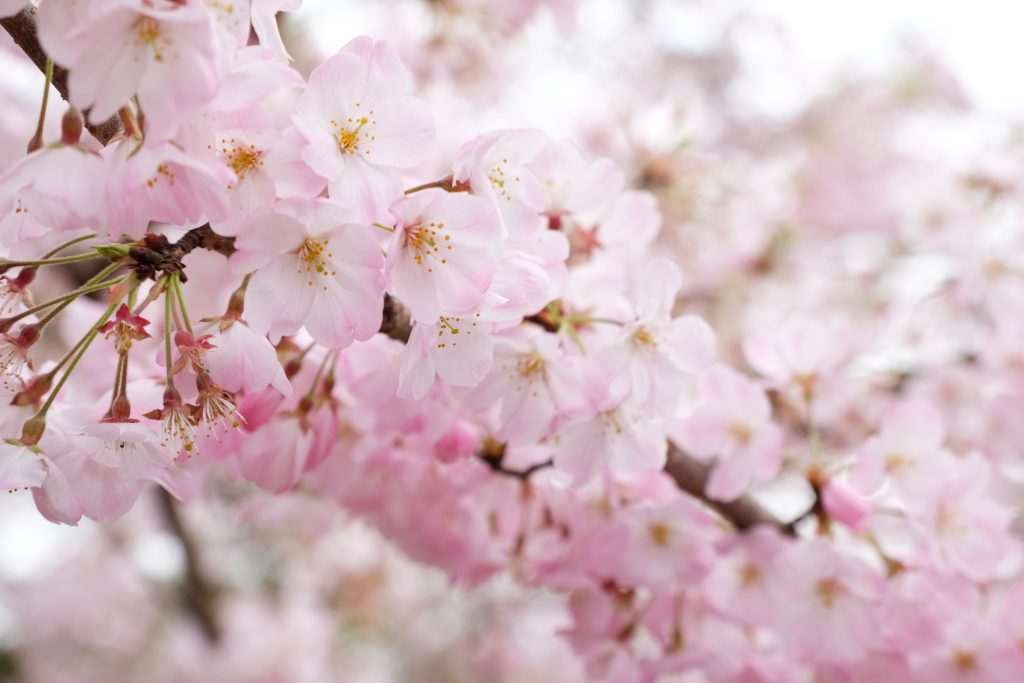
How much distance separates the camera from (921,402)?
121 cm

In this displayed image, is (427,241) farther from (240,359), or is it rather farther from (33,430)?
(33,430)

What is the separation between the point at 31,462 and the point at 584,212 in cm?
64

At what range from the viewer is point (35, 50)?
2.43 feet

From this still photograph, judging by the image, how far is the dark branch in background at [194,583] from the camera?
2.65 m

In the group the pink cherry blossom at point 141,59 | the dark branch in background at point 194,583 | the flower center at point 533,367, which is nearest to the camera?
the pink cherry blossom at point 141,59

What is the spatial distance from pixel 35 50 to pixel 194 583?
248cm

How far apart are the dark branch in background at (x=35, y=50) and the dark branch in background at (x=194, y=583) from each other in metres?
1.92

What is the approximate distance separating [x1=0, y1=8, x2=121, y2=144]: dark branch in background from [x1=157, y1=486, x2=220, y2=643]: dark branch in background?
192 centimetres

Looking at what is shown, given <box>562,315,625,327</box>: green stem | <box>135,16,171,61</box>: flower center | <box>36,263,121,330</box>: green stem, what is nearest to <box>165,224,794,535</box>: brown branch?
<box>562,315,625,327</box>: green stem

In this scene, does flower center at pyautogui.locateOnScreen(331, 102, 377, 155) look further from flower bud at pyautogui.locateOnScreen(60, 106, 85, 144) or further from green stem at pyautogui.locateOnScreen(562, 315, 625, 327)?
green stem at pyautogui.locateOnScreen(562, 315, 625, 327)

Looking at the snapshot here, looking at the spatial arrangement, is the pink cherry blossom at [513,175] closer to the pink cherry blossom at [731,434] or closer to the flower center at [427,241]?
the flower center at [427,241]

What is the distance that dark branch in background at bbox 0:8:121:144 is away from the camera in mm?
724

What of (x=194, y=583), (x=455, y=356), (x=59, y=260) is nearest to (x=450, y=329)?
(x=455, y=356)

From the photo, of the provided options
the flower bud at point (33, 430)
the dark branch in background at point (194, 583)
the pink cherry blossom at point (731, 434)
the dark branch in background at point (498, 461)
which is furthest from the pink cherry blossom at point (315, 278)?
the dark branch in background at point (194, 583)
